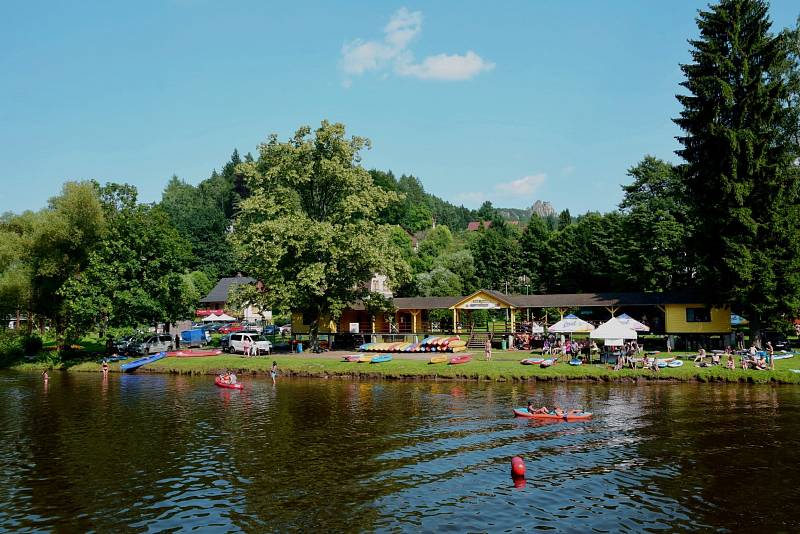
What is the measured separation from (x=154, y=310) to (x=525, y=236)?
2732 inches

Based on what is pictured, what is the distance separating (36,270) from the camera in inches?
2539

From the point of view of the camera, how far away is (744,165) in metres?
46.8


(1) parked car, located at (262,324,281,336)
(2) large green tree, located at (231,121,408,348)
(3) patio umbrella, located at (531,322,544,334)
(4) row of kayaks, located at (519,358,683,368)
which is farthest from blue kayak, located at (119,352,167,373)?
(3) patio umbrella, located at (531,322,544,334)

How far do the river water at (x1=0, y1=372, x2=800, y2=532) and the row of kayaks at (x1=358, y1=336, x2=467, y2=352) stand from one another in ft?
50.5

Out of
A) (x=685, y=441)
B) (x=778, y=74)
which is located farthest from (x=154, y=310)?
(x=778, y=74)

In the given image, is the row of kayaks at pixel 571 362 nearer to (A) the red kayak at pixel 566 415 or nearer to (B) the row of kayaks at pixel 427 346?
(B) the row of kayaks at pixel 427 346

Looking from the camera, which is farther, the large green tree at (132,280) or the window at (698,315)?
the large green tree at (132,280)

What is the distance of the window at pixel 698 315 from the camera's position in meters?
54.5

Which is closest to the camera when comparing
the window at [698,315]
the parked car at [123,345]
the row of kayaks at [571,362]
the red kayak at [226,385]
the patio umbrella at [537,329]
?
Answer: the row of kayaks at [571,362]

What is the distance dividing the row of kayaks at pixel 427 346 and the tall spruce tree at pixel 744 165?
21814mm

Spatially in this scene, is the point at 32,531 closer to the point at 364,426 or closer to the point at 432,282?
the point at 364,426

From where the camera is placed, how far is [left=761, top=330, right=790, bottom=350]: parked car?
49.1 metres

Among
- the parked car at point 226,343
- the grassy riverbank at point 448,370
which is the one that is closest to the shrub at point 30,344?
the grassy riverbank at point 448,370

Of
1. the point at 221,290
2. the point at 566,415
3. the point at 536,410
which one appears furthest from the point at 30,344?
the point at 566,415
